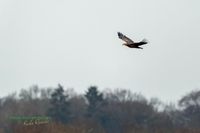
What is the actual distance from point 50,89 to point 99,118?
34.9 m

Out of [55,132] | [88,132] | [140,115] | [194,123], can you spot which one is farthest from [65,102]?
[55,132]

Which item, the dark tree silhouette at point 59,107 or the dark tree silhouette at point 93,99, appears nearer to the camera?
the dark tree silhouette at point 59,107

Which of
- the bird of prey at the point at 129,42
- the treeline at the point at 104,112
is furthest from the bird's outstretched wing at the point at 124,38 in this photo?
the treeline at the point at 104,112

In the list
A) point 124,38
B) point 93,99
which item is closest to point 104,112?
point 93,99

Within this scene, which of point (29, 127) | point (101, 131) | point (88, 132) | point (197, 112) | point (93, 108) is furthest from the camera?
point (197, 112)

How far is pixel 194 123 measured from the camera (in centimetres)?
11819

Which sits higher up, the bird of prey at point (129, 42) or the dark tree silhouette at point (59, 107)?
the dark tree silhouette at point (59, 107)

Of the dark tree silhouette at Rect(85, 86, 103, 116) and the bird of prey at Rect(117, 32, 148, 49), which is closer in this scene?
the bird of prey at Rect(117, 32, 148, 49)

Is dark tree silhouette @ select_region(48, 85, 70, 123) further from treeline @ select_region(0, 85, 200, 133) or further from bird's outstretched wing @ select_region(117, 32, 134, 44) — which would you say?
bird's outstretched wing @ select_region(117, 32, 134, 44)

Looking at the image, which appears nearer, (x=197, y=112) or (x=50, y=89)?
(x=197, y=112)

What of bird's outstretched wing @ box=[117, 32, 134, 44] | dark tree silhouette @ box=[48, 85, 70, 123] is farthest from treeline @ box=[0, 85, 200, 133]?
bird's outstretched wing @ box=[117, 32, 134, 44]

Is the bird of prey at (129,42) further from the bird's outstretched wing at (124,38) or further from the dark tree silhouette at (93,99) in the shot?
the dark tree silhouette at (93,99)

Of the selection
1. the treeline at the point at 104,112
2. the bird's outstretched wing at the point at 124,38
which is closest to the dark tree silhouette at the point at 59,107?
the treeline at the point at 104,112

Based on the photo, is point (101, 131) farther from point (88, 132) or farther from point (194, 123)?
point (194, 123)
